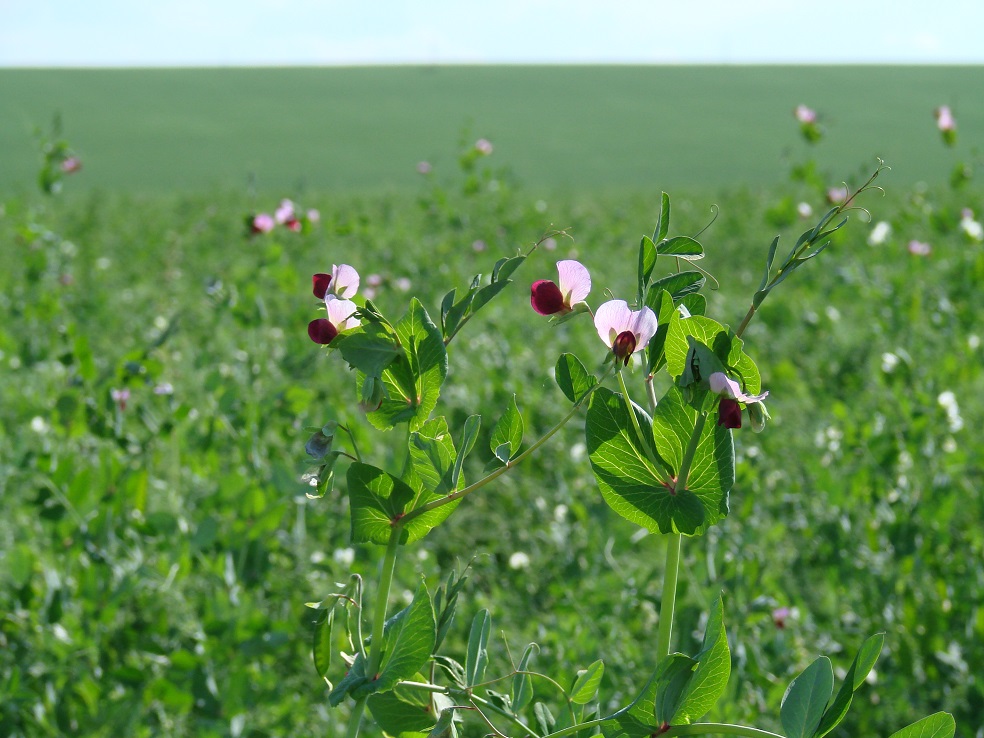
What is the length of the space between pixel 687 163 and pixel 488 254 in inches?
463

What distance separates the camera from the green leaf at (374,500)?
495mm

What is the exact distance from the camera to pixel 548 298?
1.68ft

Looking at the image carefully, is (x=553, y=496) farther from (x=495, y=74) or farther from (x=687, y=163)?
(x=495, y=74)

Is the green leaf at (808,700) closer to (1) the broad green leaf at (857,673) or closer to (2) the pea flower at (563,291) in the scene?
(1) the broad green leaf at (857,673)

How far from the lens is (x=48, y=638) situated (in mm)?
1403

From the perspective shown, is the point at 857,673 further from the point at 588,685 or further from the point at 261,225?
the point at 261,225

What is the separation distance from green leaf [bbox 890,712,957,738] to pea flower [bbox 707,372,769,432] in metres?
0.15

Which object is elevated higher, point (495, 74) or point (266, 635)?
point (495, 74)

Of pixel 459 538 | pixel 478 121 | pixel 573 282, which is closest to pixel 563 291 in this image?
pixel 573 282

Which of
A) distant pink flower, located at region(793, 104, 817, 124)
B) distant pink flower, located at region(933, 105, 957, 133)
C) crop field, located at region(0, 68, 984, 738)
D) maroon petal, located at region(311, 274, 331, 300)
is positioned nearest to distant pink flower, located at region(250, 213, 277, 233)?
crop field, located at region(0, 68, 984, 738)

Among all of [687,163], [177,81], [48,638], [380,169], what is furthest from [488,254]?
[177,81]

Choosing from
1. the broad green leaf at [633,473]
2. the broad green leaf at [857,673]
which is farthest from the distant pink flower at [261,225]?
the broad green leaf at [857,673]

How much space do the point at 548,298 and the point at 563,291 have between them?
0.5 inches

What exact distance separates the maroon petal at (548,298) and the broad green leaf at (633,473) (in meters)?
0.07
